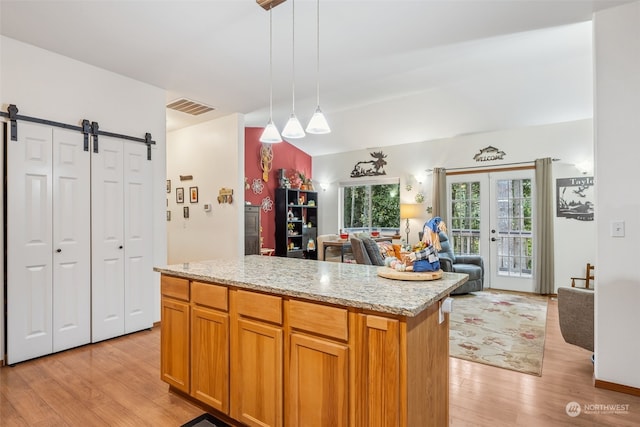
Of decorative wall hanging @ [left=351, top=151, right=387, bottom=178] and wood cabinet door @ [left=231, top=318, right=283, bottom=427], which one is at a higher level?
decorative wall hanging @ [left=351, top=151, right=387, bottom=178]

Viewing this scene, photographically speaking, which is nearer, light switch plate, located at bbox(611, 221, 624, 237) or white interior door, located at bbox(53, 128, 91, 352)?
light switch plate, located at bbox(611, 221, 624, 237)

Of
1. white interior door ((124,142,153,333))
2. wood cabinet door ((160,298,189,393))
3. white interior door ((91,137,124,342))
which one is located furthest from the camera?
white interior door ((124,142,153,333))

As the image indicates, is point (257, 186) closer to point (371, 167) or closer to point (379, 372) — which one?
point (371, 167)

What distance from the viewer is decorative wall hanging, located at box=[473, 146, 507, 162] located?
19.1 ft

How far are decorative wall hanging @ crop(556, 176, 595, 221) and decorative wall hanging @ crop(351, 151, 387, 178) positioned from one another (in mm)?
3083

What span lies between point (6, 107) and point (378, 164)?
19.3ft

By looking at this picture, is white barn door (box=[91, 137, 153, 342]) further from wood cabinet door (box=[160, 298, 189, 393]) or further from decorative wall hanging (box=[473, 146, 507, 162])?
decorative wall hanging (box=[473, 146, 507, 162])

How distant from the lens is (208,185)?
5180 millimetres

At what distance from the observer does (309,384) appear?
5.38ft

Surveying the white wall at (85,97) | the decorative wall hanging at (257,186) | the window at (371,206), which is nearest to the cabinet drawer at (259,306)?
the white wall at (85,97)

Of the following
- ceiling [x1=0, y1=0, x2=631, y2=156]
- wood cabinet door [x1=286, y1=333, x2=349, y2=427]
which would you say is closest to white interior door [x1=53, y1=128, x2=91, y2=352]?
ceiling [x1=0, y1=0, x2=631, y2=156]

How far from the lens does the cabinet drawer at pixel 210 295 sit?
2021 mm

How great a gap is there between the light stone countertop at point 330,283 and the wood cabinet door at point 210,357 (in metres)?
0.25

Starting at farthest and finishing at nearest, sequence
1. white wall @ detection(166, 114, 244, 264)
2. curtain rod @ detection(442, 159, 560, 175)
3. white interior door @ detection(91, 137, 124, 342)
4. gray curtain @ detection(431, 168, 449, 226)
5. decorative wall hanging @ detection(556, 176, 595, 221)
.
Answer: gray curtain @ detection(431, 168, 449, 226) → curtain rod @ detection(442, 159, 560, 175) → decorative wall hanging @ detection(556, 176, 595, 221) → white wall @ detection(166, 114, 244, 264) → white interior door @ detection(91, 137, 124, 342)
